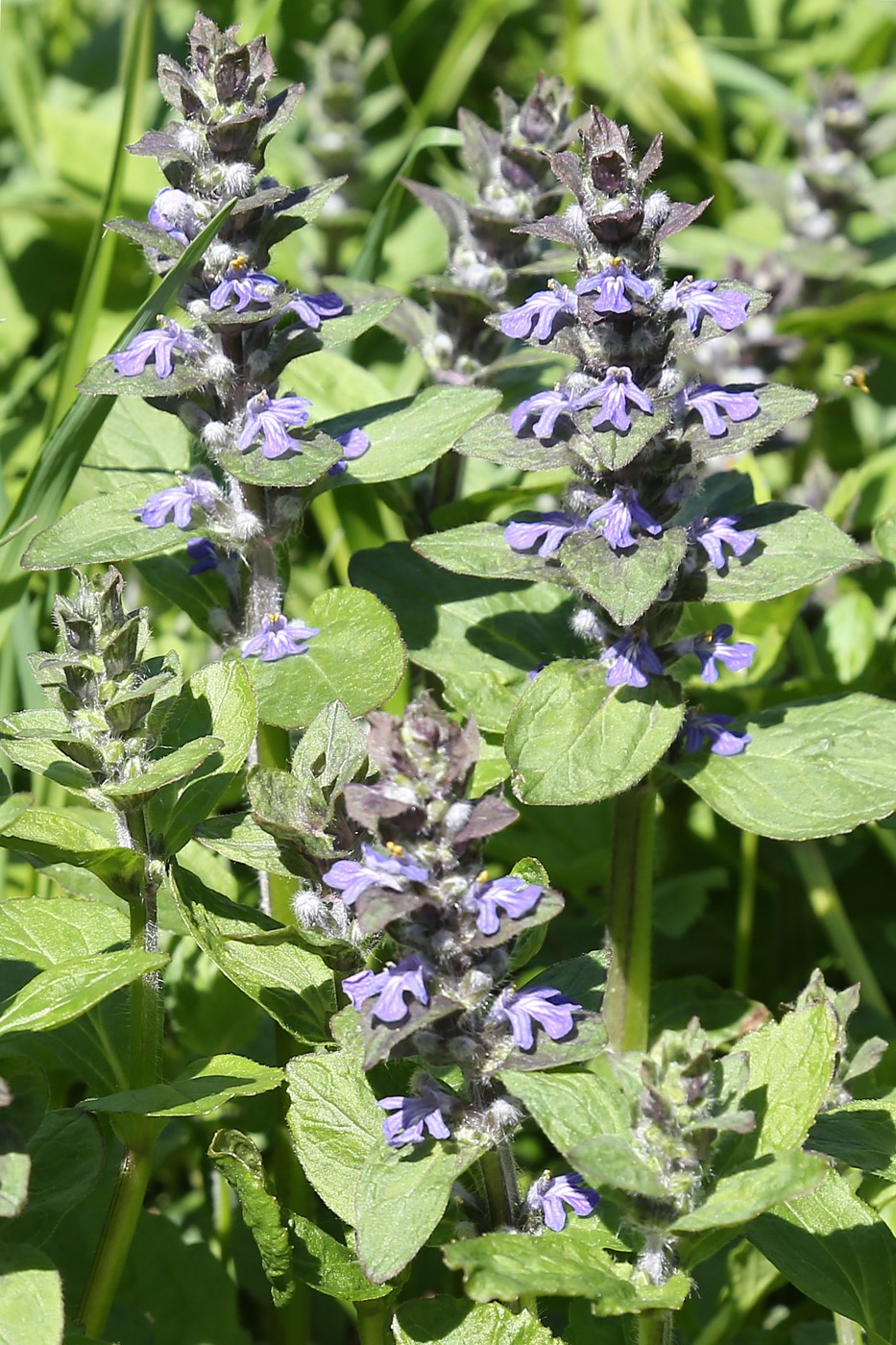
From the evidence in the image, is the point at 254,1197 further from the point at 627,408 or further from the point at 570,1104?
the point at 627,408

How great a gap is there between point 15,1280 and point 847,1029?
1744 millimetres

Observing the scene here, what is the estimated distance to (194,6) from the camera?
554cm

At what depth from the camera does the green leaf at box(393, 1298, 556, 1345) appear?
1894 millimetres

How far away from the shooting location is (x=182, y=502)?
236 centimetres

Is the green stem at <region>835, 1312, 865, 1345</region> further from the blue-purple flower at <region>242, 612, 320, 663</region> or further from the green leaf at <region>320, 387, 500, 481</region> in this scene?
the green leaf at <region>320, 387, 500, 481</region>

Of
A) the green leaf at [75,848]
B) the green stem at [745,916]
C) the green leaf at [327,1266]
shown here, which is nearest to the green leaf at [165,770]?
the green leaf at [75,848]

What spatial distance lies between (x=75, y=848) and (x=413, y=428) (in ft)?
3.02

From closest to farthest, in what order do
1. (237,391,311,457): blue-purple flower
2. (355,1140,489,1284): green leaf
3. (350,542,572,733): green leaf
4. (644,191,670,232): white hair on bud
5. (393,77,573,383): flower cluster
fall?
1. (355,1140,489,1284): green leaf
2. (644,191,670,232): white hair on bud
3. (237,391,311,457): blue-purple flower
4. (350,542,572,733): green leaf
5. (393,77,573,383): flower cluster

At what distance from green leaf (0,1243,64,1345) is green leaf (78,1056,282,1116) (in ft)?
0.66

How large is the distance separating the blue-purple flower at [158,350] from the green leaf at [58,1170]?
3.58 feet

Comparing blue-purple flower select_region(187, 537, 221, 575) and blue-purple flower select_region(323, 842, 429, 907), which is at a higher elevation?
blue-purple flower select_region(323, 842, 429, 907)

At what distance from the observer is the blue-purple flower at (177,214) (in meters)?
2.24

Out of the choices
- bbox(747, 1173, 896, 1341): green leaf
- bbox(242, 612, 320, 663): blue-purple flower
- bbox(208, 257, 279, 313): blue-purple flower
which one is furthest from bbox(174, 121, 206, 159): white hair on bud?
bbox(747, 1173, 896, 1341): green leaf

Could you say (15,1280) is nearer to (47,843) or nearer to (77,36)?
(47,843)
